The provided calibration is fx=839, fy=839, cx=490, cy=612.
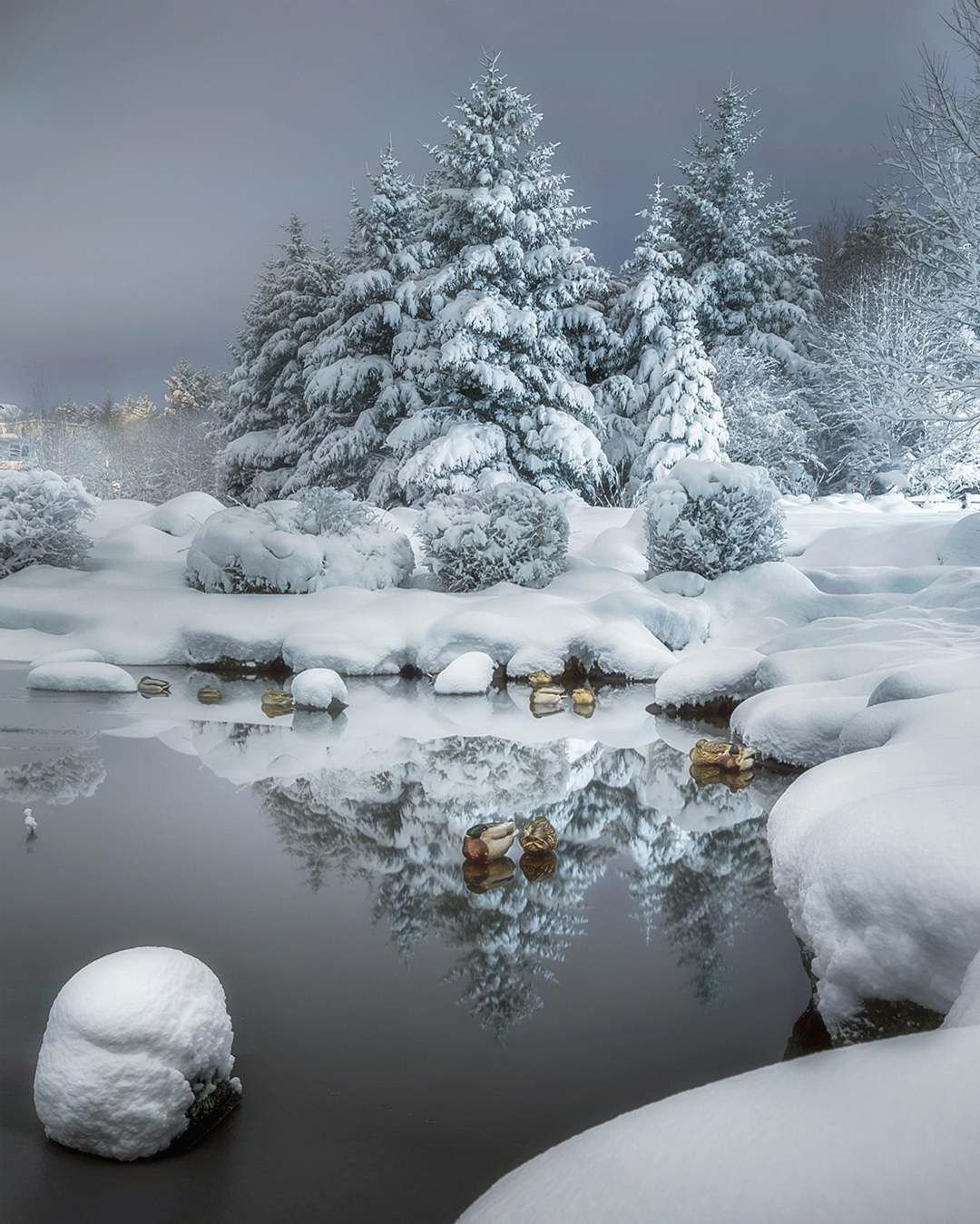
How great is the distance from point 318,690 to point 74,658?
9.99 ft

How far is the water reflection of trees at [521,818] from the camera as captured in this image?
129 inches

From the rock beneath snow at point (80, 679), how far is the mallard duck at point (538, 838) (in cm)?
552

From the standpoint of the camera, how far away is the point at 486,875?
155 inches

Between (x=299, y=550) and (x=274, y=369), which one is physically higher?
(x=274, y=369)

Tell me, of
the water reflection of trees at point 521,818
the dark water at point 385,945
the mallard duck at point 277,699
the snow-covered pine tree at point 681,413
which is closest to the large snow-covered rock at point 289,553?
the mallard duck at point 277,699

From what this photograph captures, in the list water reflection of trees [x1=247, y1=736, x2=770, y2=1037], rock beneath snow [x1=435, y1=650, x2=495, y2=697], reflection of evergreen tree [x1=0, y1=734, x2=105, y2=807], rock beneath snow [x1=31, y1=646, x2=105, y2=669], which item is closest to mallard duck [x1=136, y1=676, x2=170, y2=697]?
rock beneath snow [x1=31, y1=646, x2=105, y2=669]

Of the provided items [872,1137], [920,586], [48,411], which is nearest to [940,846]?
[872,1137]

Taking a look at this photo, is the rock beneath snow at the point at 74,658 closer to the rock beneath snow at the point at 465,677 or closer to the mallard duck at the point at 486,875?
the rock beneath snow at the point at 465,677

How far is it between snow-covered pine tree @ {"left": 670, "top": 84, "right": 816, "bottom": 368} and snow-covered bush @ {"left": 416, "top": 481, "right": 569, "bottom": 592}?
15.3 meters

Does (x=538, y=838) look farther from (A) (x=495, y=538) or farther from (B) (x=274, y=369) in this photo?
(B) (x=274, y=369)

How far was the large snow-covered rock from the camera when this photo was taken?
34.7ft

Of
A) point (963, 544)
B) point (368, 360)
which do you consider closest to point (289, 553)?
point (963, 544)

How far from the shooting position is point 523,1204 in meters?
1.59

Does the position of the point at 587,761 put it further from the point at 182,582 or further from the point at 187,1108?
the point at 182,582
